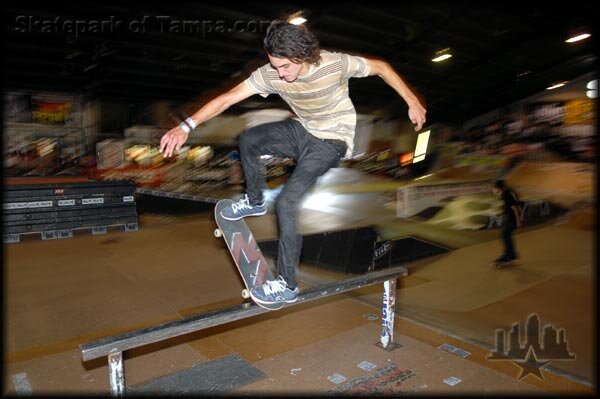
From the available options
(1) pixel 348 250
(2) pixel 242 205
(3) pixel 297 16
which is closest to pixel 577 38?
(3) pixel 297 16

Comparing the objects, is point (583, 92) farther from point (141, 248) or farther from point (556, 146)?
point (141, 248)

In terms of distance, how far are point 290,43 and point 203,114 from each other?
2.92ft

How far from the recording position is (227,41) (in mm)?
14969

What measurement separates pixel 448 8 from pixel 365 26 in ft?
10.9

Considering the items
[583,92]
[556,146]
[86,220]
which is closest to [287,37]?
Result: [86,220]

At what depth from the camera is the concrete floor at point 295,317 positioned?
363cm

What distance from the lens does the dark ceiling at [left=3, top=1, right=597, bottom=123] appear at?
487 inches

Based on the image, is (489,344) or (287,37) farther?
(489,344)

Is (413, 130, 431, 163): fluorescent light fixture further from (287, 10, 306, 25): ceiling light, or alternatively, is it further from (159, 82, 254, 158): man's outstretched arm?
(159, 82, 254, 158): man's outstretched arm

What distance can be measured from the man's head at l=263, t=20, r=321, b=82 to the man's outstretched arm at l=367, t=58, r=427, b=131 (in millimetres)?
524

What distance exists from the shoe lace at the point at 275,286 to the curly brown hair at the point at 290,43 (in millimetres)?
1691

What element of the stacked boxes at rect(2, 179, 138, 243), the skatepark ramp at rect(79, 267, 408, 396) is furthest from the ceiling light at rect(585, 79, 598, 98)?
the skatepark ramp at rect(79, 267, 408, 396)

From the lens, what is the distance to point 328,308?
17.8 ft

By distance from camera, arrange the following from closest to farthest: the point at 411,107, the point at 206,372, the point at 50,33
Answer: the point at 411,107, the point at 206,372, the point at 50,33
